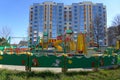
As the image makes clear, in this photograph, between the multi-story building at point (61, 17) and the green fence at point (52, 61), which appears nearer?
the green fence at point (52, 61)

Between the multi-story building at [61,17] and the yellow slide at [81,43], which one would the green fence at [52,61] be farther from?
the multi-story building at [61,17]

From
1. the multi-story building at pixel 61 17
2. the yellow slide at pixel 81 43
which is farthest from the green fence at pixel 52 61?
the multi-story building at pixel 61 17

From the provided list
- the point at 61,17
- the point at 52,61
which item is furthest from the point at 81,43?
the point at 61,17

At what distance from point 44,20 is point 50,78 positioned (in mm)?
109268

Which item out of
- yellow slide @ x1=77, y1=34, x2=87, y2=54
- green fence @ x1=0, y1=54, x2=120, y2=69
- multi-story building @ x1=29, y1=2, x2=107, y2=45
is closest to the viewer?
green fence @ x1=0, y1=54, x2=120, y2=69

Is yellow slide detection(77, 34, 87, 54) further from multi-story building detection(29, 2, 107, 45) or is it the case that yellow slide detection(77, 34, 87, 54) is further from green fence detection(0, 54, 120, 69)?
multi-story building detection(29, 2, 107, 45)

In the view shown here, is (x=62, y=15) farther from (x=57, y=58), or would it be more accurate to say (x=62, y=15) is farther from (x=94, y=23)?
(x=57, y=58)

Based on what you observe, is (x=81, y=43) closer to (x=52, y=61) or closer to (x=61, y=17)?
(x=52, y=61)

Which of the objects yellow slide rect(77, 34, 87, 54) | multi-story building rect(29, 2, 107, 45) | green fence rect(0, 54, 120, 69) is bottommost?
green fence rect(0, 54, 120, 69)

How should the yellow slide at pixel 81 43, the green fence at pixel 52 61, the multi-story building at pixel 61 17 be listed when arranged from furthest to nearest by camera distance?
1. the multi-story building at pixel 61 17
2. the yellow slide at pixel 81 43
3. the green fence at pixel 52 61

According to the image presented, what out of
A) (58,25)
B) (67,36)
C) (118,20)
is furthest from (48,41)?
(58,25)

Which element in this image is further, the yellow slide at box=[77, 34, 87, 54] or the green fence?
the yellow slide at box=[77, 34, 87, 54]

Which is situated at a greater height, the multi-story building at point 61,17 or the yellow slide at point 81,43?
the multi-story building at point 61,17

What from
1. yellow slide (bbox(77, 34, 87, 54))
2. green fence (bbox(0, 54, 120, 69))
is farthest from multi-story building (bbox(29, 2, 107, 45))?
green fence (bbox(0, 54, 120, 69))
